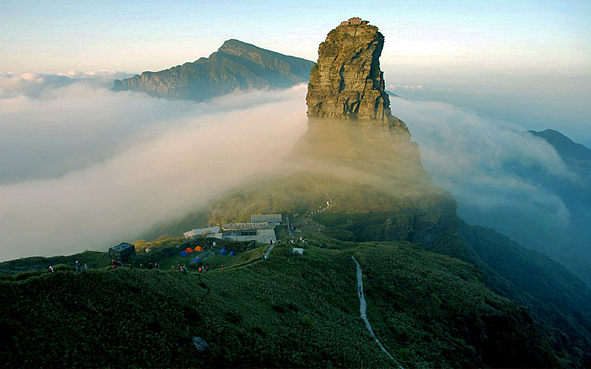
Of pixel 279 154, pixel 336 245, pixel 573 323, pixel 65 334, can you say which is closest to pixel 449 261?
pixel 336 245

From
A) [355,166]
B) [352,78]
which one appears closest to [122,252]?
[355,166]

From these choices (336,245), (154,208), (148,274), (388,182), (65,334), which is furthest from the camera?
(154,208)

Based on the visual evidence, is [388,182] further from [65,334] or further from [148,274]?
[65,334]

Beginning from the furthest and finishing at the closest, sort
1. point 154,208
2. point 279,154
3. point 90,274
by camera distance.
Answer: point 279,154 → point 154,208 → point 90,274

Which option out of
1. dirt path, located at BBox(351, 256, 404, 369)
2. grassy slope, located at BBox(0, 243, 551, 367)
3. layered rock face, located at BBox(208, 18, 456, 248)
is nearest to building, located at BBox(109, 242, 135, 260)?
grassy slope, located at BBox(0, 243, 551, 367)

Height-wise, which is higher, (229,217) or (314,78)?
(314,78)

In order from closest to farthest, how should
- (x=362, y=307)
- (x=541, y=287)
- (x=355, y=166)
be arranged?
(x=362, y=307) → (x=541, y=287) → (x=355, y=166)

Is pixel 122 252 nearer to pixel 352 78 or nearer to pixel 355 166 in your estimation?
pixel 355 166
